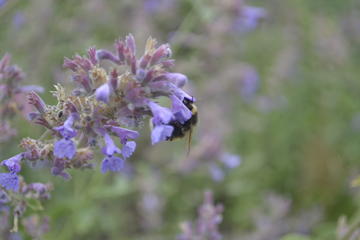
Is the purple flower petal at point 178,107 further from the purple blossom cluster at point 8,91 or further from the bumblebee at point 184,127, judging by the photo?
the purple blossom cluster at point 8,91

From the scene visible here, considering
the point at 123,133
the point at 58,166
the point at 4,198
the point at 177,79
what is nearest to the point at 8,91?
the point at 4,198

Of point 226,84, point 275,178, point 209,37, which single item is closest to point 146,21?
point 209,37

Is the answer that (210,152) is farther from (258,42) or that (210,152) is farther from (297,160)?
(258,42)

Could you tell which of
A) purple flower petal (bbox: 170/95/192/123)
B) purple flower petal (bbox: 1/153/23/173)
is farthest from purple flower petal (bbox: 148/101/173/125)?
purple flower petal (bbox: 1/153/23/173)

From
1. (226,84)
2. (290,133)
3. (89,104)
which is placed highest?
(226,84)

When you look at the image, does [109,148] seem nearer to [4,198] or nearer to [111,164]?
[111,164]

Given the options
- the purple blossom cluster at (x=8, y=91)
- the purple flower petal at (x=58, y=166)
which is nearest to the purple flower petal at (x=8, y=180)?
the purple flower petal at (x=58, y=166)

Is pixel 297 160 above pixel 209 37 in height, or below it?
below
